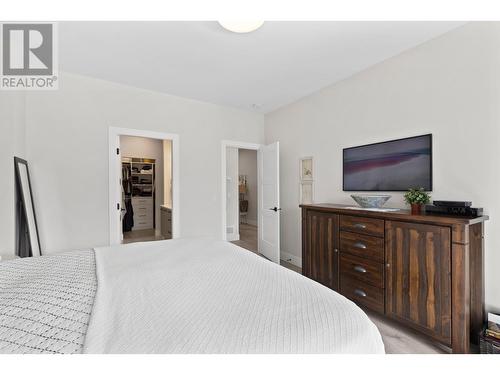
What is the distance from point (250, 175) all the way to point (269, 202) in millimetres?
3661

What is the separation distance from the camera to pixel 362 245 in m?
2.12

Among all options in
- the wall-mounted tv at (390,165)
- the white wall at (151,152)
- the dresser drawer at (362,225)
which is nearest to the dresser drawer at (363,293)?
the dresser drawer at (362,225)

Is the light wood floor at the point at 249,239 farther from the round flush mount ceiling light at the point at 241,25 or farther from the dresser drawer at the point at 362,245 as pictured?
the round flush mount ceiling light at the point at 241,25

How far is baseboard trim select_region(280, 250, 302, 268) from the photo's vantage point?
3514 mm

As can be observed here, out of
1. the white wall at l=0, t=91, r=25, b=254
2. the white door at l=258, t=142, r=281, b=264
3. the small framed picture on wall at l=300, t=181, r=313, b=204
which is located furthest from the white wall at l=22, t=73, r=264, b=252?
the small framed picture on wall at l=300, t=181, r=313, b=204

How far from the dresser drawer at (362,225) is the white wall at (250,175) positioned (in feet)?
15.9

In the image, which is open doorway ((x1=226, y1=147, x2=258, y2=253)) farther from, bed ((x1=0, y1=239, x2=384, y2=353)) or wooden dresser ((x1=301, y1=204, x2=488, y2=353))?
bed ((x1=0, y1=239, x2=384, y2=353))

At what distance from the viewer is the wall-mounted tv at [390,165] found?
2.10 metres

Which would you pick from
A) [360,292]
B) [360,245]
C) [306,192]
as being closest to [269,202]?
[306,192]

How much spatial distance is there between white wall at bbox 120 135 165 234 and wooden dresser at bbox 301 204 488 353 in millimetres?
4525

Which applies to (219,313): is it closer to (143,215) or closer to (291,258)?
(291,258)

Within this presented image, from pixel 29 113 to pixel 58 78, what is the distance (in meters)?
0.51

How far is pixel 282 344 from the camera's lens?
72 cm
